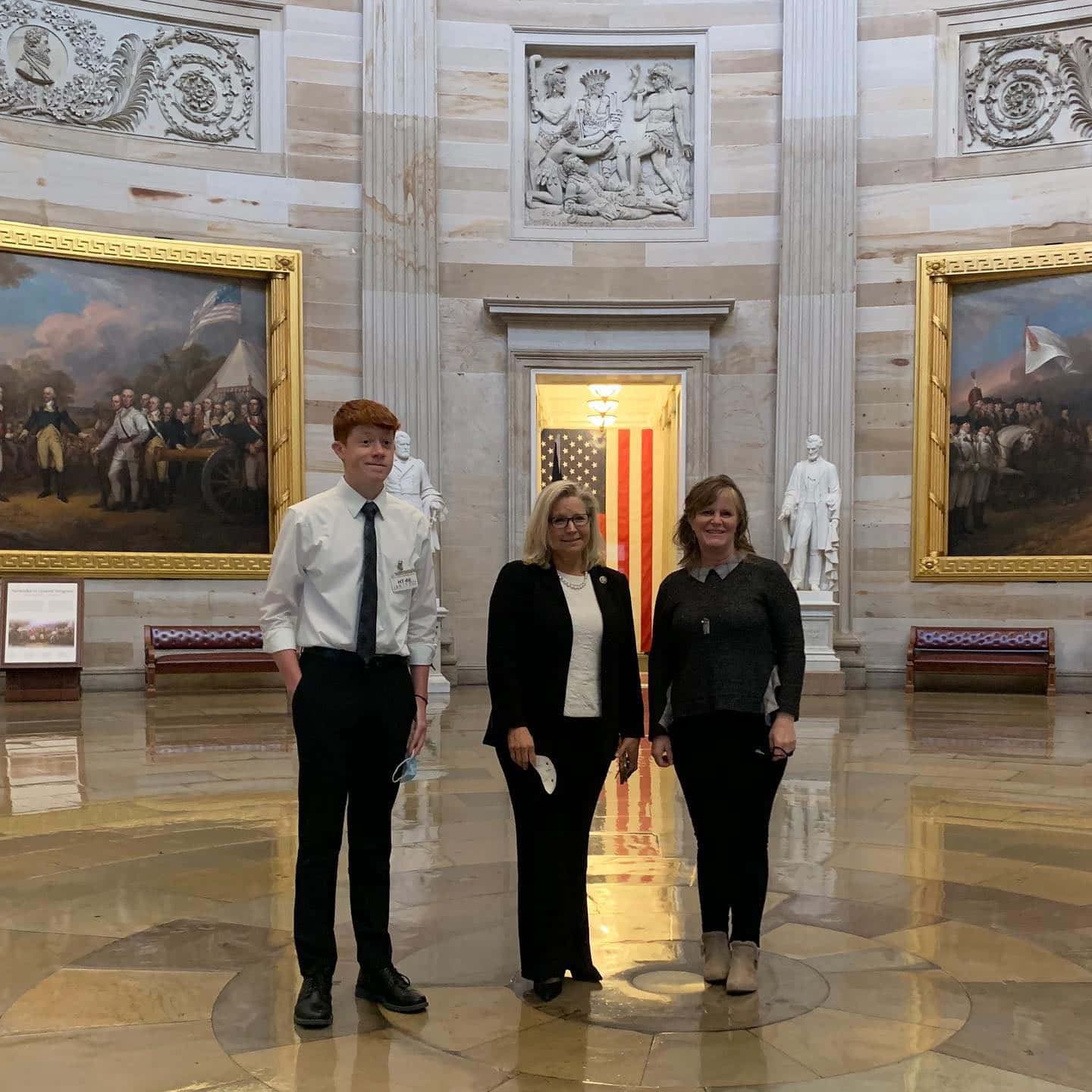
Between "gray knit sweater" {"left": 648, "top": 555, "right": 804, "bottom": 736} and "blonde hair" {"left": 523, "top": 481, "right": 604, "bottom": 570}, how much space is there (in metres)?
0.39

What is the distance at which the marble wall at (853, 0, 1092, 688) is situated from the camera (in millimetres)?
16172

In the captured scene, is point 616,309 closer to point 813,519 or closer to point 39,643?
point 813,519

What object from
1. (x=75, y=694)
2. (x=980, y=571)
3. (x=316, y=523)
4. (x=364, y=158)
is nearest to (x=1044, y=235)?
(x=980, y=571)

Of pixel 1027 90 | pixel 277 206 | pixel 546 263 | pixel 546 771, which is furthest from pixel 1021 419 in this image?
pixel 546 771

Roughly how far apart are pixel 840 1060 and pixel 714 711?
46.6 inches

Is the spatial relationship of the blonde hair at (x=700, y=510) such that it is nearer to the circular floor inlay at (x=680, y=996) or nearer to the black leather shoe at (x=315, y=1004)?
the circular floor inlay at (x=680, y=996)

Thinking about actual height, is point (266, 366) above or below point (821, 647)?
above

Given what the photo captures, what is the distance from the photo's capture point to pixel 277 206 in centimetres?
1619

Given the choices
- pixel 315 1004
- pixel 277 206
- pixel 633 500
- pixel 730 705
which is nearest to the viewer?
pixel 315 1004

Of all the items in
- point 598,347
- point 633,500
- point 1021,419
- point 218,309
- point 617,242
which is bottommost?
point 633,500

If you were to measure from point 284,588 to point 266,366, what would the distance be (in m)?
12.8

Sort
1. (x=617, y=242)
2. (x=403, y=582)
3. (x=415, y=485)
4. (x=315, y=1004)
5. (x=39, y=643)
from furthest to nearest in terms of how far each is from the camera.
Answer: (x=617, y=242)
(x=415, y=485)
(x=39, y=643)
(x=403, y=582)
(x=315, y=1004)

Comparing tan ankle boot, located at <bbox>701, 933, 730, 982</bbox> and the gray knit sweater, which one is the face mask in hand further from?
tan ankle boot, located at <bbox>701, 933, 730, 982</bbox>

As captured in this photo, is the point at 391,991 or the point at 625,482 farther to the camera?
the point at 625,482
